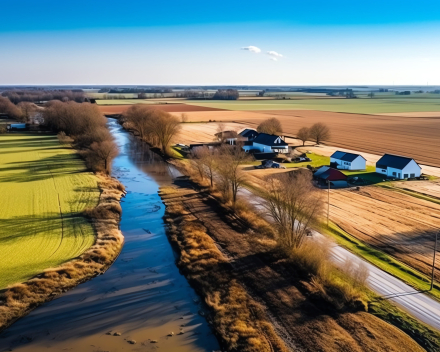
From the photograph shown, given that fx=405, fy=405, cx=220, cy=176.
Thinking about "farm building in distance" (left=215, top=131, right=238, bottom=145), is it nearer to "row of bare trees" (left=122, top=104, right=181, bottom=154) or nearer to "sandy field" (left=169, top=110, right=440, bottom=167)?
"row of bare trees" (left=122, top=104, right=181, bottom=154)

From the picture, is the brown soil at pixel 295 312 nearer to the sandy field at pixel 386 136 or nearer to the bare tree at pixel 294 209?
the bare tree at pixel 294 209

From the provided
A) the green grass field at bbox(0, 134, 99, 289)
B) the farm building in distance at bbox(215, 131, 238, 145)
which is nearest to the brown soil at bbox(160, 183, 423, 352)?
the green grass field at bbox(0, 134, 99, 289)

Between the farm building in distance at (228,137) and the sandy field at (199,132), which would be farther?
the sandy field at (199,132)

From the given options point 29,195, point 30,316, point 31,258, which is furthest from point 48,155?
point 30,316

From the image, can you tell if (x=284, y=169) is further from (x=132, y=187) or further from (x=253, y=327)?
(x=253, y=327)

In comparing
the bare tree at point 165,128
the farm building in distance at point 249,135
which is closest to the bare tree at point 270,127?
the farm building in distance at point 249,135
